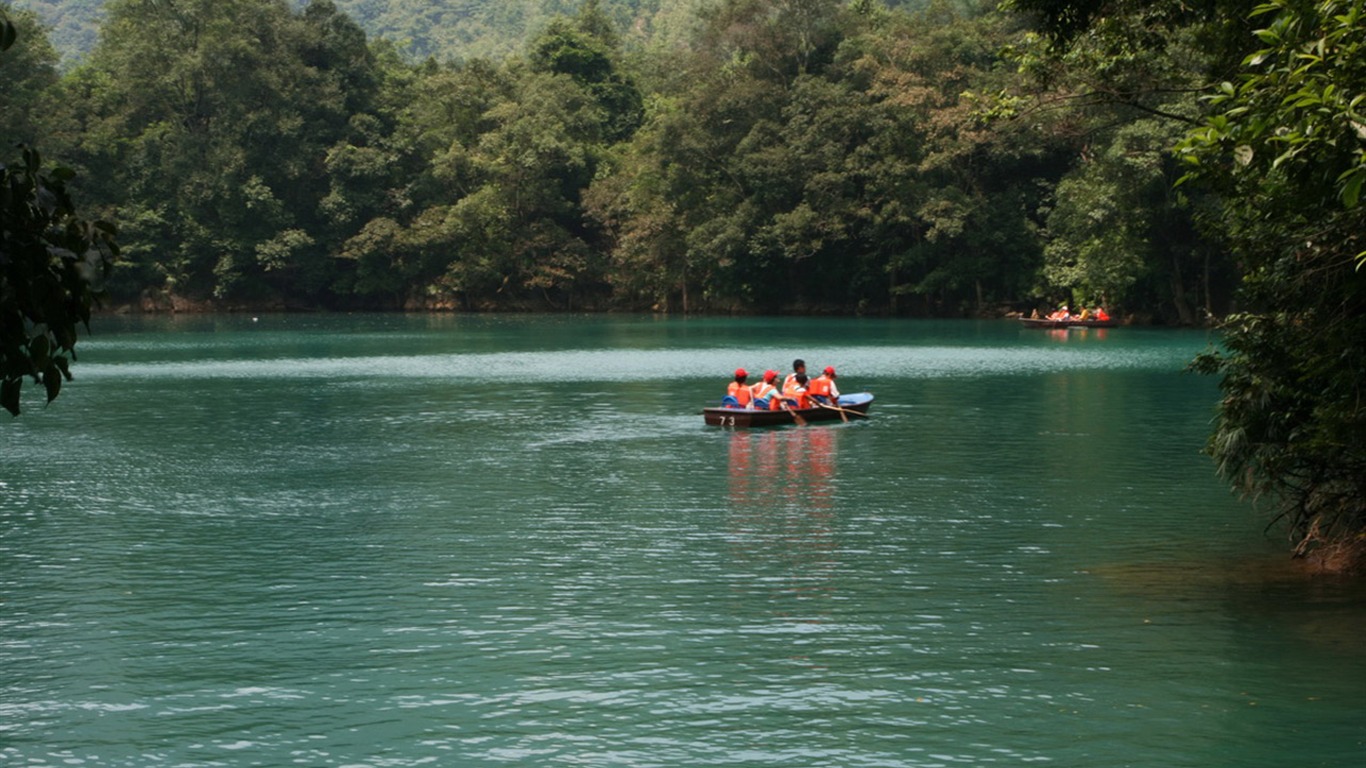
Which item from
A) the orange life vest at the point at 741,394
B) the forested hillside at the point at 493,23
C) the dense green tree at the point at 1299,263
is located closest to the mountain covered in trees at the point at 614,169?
the orange life vest at the point at 741,394

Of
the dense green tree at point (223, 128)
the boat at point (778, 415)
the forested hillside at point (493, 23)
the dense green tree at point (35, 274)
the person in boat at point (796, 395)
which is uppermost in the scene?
the forested hillside at point (493, 23)

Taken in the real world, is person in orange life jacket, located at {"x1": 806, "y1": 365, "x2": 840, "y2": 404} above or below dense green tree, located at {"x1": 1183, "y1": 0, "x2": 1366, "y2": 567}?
below

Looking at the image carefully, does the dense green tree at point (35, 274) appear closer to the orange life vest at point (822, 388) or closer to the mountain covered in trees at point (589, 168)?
the orange life vest at point (822, 388)

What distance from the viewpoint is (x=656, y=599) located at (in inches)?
553

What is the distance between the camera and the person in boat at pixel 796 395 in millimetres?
28578

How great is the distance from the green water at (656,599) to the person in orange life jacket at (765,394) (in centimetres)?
118

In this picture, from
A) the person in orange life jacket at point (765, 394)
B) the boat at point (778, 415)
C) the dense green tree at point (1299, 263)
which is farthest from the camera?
the person in orange life jacket at point (765, 394)

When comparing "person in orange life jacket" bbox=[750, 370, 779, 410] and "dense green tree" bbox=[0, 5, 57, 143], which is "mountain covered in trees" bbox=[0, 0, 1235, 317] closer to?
"dense green tree" bbox=[0, 5, 57, 143]

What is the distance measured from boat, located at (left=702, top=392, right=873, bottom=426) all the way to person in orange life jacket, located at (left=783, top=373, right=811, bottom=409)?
18 cm

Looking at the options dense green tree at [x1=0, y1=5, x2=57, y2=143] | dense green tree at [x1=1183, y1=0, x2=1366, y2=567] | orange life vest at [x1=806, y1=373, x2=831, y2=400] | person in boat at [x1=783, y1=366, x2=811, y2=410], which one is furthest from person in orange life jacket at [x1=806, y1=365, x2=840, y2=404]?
dense green tree at [x1=0, y1=5, x2=57, y2=143]

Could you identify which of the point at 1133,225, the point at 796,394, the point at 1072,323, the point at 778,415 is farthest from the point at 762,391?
the point at 1072,323

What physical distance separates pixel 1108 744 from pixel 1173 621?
130 inches

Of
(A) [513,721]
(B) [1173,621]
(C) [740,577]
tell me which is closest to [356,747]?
(A) [513,721]

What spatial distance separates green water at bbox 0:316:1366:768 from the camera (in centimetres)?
1013
